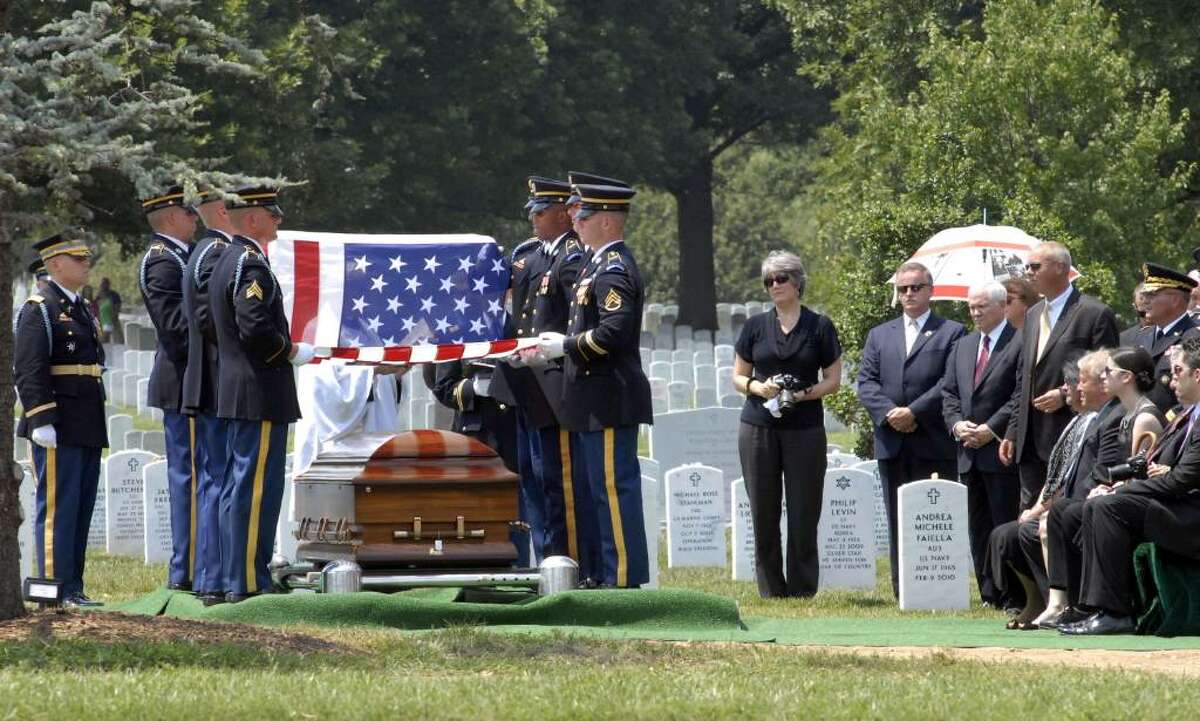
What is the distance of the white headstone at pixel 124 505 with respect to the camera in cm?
1597

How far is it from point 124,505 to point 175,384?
176 inches

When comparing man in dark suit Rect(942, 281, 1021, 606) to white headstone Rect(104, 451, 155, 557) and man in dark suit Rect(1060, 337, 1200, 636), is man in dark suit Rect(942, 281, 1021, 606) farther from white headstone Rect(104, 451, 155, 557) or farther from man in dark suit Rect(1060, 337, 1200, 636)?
white headstone Rect(104, 451, 155, 557)

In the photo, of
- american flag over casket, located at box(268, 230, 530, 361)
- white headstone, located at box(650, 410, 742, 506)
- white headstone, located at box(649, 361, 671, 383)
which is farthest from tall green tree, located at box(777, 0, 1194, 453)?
american flag over casket, located at box(268, 230, 530, 361)

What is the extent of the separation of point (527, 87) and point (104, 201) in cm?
1705

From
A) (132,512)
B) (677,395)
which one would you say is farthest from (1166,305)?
(677,395)

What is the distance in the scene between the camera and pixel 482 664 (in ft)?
29.7

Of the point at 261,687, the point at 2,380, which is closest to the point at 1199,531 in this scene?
the point at 261,687

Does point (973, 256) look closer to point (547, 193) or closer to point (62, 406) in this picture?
point (547, 193)

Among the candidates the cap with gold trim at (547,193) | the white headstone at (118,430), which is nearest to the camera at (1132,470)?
the cap with gold trim at (547,193)

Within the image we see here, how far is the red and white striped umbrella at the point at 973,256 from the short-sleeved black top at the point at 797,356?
13.5 feet

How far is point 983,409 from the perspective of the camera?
40.8 feet

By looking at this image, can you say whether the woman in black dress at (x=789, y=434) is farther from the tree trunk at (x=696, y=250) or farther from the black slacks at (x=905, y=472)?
the tree trunk at (x=696, y=250)

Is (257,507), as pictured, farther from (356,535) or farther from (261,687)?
(261,687)

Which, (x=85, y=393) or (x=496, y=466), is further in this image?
(x=85, y=393)
